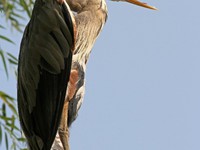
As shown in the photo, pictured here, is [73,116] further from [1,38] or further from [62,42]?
[1,38]

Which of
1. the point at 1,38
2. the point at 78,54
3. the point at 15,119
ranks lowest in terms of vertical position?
the point at 15,119

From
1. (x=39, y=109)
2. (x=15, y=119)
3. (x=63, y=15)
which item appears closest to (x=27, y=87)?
(x=39, y=109)

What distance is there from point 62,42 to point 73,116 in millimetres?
298

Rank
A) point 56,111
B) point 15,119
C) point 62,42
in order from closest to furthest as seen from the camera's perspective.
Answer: point 56,111 < point 62,42 < point 15,119

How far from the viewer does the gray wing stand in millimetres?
2992

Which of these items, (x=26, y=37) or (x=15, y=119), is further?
(x=15, y=119)

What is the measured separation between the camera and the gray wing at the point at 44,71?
9.82 feet

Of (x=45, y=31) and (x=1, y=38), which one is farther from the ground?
(x=45, y=31)

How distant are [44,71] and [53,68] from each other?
0.05 metres

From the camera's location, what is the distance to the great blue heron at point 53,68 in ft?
9.86

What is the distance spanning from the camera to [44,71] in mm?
3143

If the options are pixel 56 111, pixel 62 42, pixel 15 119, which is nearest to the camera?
pixel 56 111

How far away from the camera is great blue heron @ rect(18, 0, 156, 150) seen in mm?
3006

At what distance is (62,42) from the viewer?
317cm
